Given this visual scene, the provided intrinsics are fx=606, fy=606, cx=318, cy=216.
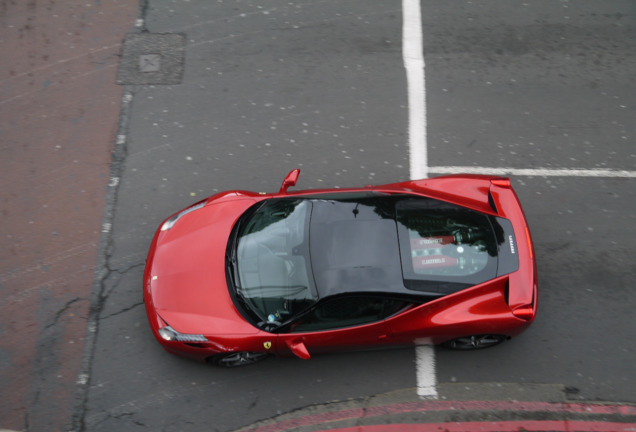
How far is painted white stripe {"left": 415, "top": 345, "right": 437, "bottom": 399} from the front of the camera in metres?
6.39

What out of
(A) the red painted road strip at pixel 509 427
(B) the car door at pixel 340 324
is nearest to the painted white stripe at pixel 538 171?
(B) the car door at pixel 340 324

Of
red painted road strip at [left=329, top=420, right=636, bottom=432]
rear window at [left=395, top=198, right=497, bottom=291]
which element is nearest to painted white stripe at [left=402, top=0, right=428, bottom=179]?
rear window at [left=395, top=198, right=497, bottom=291]

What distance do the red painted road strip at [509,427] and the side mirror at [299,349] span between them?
103 centimetres

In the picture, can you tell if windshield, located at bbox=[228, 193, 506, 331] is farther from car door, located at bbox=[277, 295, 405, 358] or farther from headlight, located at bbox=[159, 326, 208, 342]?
headlight, located at bbox=[159, 326, 208, 342]

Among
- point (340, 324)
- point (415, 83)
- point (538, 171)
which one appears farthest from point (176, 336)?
point (538, 171)

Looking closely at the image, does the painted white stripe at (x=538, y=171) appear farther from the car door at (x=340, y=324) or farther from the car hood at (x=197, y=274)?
the car hood at (x=197, y=274)

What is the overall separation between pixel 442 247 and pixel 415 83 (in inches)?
135

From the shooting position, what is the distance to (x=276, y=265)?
592cm

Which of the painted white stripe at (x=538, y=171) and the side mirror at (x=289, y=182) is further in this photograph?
the painted white stripe at (x=538, y=171)

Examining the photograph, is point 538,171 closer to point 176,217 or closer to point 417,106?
point 417,106

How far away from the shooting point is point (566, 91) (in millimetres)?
8438

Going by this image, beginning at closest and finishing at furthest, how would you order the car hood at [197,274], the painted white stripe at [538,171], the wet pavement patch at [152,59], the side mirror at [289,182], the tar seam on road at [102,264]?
the car hood at [197,274], the tar seam on road at [102,264], the side mirror at [289,182], the painted white stripe at [538,171], the wet pavement patch at [152,59]

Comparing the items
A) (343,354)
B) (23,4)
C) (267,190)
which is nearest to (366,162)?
(267,190)

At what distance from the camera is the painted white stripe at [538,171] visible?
7.76 m
